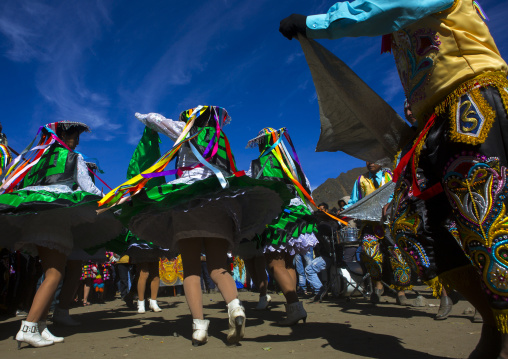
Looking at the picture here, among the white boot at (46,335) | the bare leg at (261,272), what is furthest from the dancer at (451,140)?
the bare leg at (261,272)

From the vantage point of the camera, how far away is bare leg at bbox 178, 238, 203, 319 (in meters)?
2.98

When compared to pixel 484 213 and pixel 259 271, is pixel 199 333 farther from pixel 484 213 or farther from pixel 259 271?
pixel 259 271

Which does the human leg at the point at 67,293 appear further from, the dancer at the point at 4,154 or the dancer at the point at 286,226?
the dancer at the point at 286,226

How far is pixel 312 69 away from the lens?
248cm

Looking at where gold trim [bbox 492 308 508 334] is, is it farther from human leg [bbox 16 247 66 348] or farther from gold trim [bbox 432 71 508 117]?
human leg [bbox 16 247 66 348]

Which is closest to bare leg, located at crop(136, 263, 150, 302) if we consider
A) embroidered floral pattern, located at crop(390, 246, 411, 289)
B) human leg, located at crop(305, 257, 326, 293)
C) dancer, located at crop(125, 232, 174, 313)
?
dancer, located at crop(125, 232, 174, 313)

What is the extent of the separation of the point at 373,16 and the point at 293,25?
462 millimetres

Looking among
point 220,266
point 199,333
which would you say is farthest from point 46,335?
point 220,266

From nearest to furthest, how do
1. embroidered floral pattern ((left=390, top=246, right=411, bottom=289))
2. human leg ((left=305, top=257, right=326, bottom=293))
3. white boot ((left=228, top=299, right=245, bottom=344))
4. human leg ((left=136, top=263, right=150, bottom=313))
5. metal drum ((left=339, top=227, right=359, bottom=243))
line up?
white boot ((left=228, top=299, right=245, bottom=344)) < embroidered floral pattern ((left=390, top=246, right=411, bottom=289)) < human leg ((left=136, top=263, right=150, bottom=313)) < metal drum ((left=339, top=227, right=359, bottom=243)) < human leg ((left=305, top=257, right=326, bottom=293))

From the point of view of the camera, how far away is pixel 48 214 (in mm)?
3361

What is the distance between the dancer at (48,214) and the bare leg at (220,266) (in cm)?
118

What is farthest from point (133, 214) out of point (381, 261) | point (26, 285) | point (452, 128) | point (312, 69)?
point (26, 285)

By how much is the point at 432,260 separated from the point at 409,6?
4.56ft

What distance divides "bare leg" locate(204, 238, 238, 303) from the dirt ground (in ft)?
1.40
